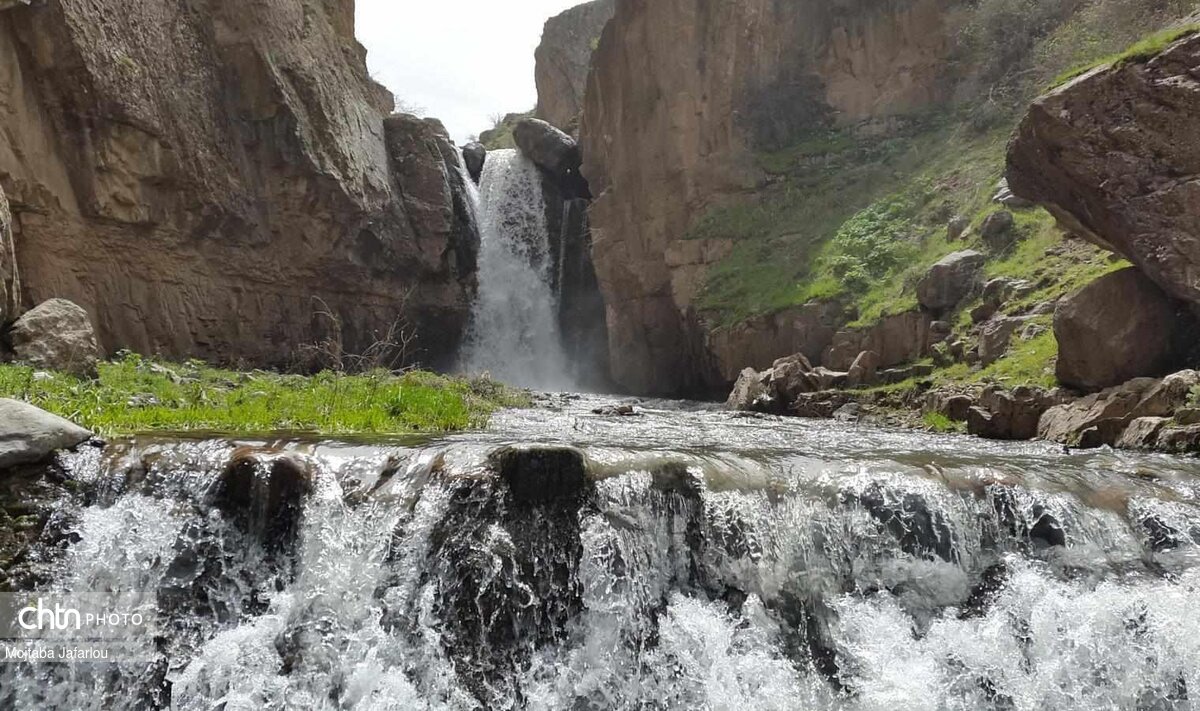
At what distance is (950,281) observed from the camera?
1590cm

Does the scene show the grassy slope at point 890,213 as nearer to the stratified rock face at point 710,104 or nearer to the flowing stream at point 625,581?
the stratified rock face at point 710,104

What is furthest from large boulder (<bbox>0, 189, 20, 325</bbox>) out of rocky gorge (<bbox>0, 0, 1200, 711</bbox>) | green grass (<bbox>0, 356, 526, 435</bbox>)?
green grass (<bbox>0, 356, 526, 435</bbox>)

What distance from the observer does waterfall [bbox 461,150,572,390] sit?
88.9 feet

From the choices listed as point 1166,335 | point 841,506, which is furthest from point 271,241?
point 1166,335

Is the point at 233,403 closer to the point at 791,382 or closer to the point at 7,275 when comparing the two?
the point at 7,275

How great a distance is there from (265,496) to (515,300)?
69.9 ft

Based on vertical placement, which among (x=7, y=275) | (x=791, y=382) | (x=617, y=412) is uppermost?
(x=7, y=275)

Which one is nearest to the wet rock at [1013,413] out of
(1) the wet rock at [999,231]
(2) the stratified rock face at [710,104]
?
(1) the wet rock at [999,231]

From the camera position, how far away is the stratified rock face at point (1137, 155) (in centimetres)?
1021

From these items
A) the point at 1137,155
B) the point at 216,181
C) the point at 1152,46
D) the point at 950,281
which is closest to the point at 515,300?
the point at 216,181

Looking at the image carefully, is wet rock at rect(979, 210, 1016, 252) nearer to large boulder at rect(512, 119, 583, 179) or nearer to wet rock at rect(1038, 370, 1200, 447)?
wet rock at rect(1038, 370, 1200, 447)

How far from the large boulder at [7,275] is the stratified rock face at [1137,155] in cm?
1524

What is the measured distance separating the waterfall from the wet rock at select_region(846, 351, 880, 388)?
12.7 meters

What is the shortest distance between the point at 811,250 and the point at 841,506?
51.9ft
